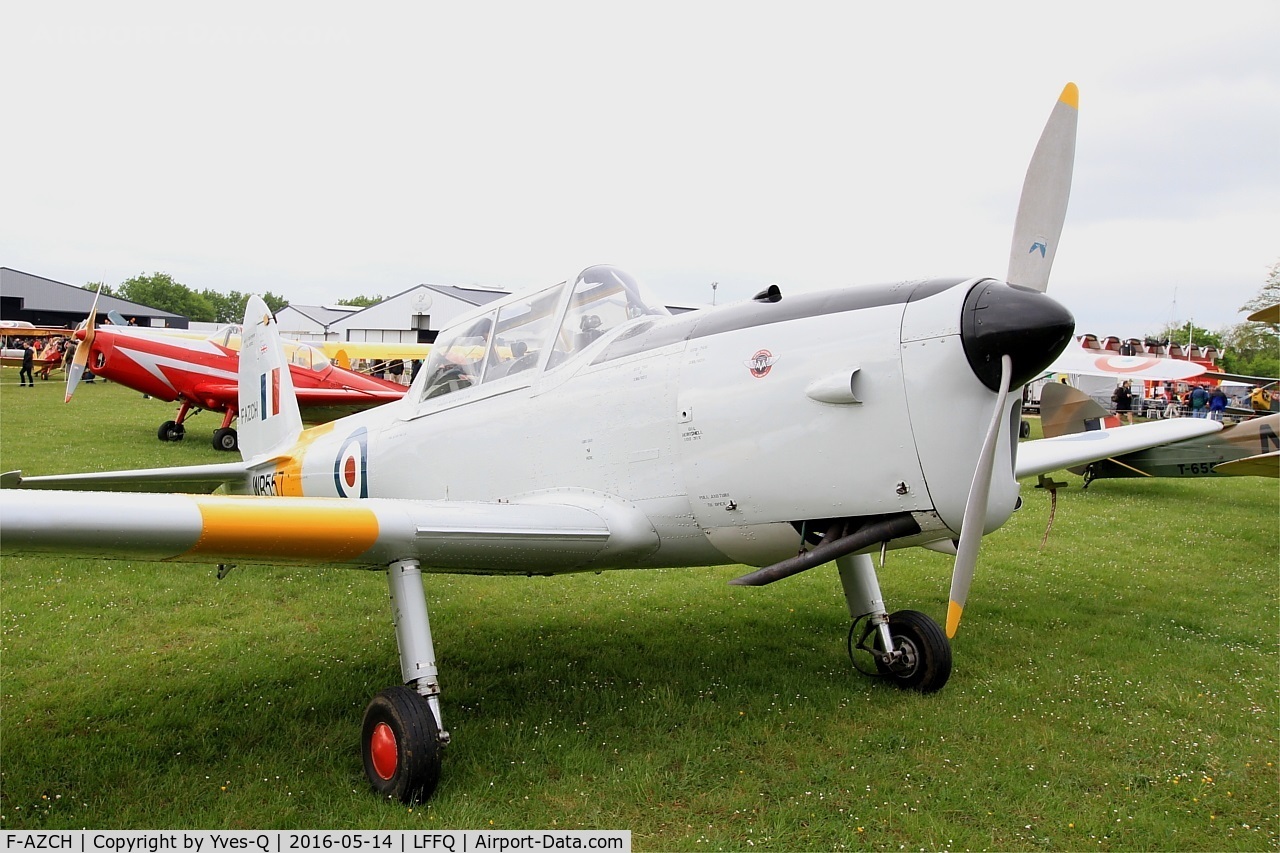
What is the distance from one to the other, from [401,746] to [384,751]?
0.60 ft

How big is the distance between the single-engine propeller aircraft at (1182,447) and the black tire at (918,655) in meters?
4.70

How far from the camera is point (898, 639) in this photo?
186 inches

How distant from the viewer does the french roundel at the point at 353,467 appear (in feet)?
17.5

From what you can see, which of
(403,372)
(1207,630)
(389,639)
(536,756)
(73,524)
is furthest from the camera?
(403,372)

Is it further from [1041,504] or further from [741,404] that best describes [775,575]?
[1041,504]

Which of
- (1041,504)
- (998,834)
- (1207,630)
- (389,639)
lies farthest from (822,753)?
(1041,504)

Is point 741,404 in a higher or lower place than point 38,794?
higher

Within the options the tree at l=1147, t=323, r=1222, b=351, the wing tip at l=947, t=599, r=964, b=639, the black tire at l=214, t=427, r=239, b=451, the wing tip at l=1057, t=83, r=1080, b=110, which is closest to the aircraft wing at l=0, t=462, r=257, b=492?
the wing tip at l=947, t=599, r=964, b=639

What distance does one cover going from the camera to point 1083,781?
11.9ft

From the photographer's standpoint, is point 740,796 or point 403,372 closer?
point 740,796

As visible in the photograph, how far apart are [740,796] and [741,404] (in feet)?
5.36

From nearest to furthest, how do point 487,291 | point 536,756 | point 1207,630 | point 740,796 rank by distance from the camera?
point 740,796
point 536,756
point 1207,630
point 487,291

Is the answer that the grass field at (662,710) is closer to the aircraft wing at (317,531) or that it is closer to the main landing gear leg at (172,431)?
the aircraft wing at (317,531)

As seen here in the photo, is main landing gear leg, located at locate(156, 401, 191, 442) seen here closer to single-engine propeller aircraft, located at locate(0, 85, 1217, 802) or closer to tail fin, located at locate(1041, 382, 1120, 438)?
single-engine propeller aircraft, located at locate(0, 85, 1217, 802)
